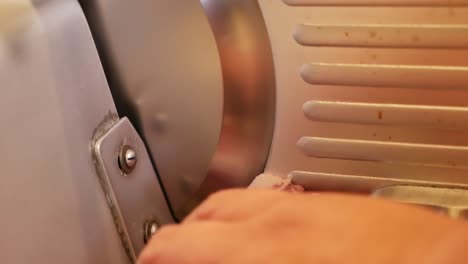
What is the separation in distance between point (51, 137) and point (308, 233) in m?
0.24

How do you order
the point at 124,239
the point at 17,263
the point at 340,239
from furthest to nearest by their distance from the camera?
the point at 124,239
the point at 17,263
the point at 340,239

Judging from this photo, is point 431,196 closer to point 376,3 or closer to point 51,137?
point 376,3

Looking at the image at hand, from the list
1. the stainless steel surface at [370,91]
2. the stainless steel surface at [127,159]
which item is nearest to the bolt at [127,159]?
the stainless steel surface at [127,159]

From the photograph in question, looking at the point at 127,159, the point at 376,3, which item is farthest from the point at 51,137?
the point at 376,3

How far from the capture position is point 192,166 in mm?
641

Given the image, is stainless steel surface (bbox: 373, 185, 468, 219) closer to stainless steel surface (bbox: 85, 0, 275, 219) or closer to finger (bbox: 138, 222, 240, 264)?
stainless steel surface (bbox: 85, 0, 275, 219)

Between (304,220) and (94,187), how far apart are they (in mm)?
235

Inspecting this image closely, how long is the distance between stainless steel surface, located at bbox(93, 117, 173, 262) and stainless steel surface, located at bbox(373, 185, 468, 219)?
0.20 meters

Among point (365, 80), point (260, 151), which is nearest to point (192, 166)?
point (260, 151)

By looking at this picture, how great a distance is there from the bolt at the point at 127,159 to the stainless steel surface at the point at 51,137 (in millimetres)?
31

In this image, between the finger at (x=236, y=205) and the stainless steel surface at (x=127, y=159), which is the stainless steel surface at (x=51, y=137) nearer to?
the stainless steel surface at (x=127, y=159)

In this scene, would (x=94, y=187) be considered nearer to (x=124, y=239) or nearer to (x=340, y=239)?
(x=124, y=239)

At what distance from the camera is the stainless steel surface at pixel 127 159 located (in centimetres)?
58

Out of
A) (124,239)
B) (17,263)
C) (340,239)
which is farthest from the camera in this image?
(124,239)
